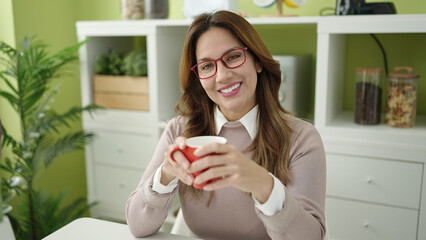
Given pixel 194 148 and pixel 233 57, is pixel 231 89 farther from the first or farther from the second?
pixel 194 148

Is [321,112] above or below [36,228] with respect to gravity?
above

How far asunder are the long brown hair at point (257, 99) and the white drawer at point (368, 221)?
0.74 metres

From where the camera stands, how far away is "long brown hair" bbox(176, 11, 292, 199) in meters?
1.22

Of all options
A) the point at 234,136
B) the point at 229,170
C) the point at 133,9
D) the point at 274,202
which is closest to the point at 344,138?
the point at 234,136

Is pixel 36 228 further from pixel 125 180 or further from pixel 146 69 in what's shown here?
pixel 146 69

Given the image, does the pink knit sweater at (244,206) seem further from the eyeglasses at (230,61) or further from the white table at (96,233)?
the eyeglasses at (230,61)

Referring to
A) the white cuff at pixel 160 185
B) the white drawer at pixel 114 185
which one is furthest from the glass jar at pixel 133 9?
the white cuff at pixel 160 185

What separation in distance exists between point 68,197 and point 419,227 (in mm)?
2112

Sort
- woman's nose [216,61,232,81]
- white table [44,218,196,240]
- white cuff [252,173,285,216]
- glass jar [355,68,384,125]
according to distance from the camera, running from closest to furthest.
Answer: white cuff [252,173,285,216]
white table [44,218,196,240]
woman's nose [216,61,232,81]
glass jar [355,68,384,125]

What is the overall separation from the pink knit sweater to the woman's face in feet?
0.36

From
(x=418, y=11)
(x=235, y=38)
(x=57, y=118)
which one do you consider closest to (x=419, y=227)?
(x=418, y=11)

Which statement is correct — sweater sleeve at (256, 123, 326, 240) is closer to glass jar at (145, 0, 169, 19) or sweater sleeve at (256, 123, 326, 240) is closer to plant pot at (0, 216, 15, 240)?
plant pot at (0, 216, 15, 240)

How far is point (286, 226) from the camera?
0.96m

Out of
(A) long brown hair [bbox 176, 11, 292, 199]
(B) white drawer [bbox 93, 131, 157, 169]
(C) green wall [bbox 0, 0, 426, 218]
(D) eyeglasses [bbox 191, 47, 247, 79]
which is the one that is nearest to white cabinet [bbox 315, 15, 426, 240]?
(C) green wall [bbox 0, 0, 426, 218]
